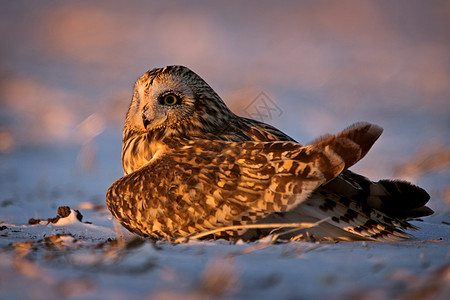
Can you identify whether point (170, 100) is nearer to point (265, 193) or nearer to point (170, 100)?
point (170, 100)

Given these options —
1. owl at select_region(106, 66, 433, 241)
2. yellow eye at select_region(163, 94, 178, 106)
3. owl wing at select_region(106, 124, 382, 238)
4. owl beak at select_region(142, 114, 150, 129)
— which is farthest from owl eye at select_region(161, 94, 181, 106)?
owl wing at select_region(106, 124, 382, 238)

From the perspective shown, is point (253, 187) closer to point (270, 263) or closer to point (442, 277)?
point (270, 263)

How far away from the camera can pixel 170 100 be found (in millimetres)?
3832

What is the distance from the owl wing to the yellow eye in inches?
36.6

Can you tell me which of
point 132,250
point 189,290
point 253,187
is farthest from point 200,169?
point 189,290

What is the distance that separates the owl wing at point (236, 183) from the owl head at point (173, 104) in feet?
2.71

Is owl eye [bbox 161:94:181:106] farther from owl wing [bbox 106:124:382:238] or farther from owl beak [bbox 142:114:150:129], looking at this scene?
owl wing [bbox 106:124:382:238]

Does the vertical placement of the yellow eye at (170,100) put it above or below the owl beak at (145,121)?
above

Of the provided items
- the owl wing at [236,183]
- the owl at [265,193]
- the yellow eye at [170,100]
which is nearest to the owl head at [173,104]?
the yellow eye at [170,100]

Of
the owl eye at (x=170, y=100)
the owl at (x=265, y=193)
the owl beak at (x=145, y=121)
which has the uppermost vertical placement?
the owl eye at (x=170, y=100)

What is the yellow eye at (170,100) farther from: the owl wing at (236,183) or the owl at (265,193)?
the owl wing at (236,183)

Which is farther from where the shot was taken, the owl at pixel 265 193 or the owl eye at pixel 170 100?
the owl eye at pixel 170 100

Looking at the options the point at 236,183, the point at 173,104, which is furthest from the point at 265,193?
the point at 173,104

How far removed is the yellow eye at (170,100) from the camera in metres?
3.80
